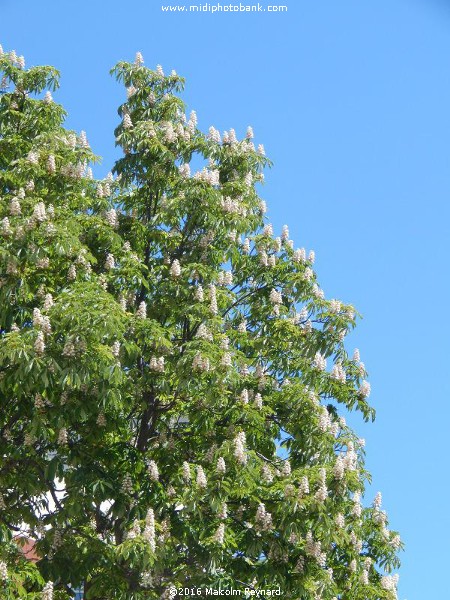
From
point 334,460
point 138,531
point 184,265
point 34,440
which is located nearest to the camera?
point 138,531

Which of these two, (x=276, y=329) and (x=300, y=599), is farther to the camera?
(x=276, y=329)

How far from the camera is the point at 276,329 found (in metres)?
16.6

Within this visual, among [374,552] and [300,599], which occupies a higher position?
[374,552]

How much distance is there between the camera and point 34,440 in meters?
14.2

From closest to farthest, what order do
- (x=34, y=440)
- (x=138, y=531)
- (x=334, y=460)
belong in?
1. (x=138, y=531)
2. (x=34, y=440)
3. (x=334, y=460)

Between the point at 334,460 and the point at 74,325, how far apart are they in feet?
13.6

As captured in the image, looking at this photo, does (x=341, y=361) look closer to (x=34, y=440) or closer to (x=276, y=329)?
(x=276, y=329)

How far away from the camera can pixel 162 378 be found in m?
15.0

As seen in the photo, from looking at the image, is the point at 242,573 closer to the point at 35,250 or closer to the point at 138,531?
the point at 138,531

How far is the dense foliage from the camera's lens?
13.9m

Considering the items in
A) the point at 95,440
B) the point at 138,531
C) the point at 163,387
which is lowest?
the point at 138,531

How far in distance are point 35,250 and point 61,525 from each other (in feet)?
11.5

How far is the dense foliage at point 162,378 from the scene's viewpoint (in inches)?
546

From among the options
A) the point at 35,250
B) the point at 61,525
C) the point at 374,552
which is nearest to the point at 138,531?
the point at 61,525
